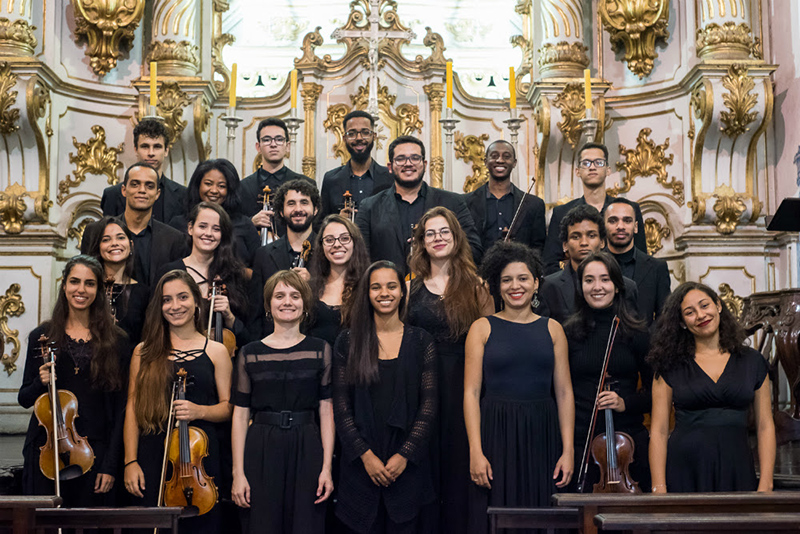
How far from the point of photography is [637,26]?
19.9ft

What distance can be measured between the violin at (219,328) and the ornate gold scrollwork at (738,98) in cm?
320

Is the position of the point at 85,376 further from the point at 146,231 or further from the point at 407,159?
the point at 407,159

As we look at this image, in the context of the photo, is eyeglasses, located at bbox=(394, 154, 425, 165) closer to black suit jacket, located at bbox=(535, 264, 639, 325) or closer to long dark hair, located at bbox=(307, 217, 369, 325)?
long dark hair, located at bbox=(307, 217, 369, 325)

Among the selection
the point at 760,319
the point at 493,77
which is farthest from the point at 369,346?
the point at 493,77

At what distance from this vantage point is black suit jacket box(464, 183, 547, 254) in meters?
4.77

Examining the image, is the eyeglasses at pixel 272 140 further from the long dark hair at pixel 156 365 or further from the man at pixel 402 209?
the long dark hair at pixel 156 365

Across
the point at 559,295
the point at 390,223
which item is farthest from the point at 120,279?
the point at 559,295

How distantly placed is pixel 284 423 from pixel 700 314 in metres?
1.49

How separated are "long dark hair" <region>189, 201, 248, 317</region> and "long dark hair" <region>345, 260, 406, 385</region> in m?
0.59

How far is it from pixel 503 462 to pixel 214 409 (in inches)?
40.1

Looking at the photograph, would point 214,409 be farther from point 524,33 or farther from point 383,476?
point 524,33

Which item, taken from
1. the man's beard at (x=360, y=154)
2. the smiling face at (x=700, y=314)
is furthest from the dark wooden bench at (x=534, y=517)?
the man's beard at (x=360, y=154)

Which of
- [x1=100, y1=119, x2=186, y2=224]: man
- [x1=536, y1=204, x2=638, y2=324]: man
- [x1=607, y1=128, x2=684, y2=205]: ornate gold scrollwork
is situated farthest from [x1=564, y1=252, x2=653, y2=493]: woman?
[x1=607, y1=128, x2=684, y2=205]: ornate gold scrollwork

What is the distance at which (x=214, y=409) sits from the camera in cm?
349
